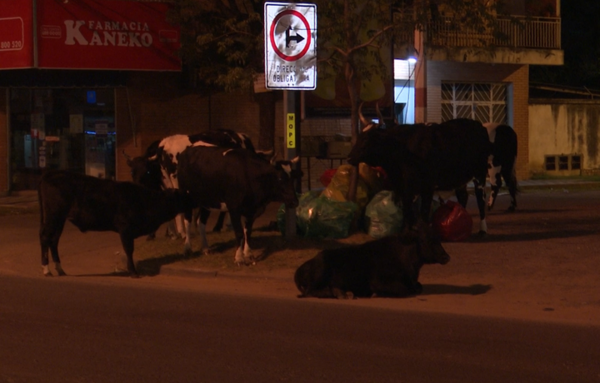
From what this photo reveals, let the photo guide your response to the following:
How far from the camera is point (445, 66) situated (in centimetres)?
2902

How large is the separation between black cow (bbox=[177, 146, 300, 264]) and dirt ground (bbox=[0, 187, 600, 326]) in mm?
704

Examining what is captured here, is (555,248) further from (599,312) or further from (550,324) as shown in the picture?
(550,324)

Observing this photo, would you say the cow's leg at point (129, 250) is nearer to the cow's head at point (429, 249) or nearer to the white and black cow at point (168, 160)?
the white and black cow at point (168, 160)

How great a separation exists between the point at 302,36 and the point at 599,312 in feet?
19.9

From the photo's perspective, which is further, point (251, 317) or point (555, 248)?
point (555, 248)

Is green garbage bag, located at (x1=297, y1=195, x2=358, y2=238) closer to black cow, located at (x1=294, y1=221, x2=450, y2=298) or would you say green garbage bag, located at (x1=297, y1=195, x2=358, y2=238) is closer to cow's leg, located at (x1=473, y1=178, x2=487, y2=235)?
cow's leg, located at (x1=473, y1=178, x2=487, y2=235)

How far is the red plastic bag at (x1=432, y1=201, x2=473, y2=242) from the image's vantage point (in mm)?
13945

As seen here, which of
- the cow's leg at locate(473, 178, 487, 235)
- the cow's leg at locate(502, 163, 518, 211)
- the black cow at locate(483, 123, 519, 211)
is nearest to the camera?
the cow's leg at locate(473, 178, 487, 235)

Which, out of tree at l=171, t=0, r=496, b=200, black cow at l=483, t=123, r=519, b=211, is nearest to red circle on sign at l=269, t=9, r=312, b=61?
tree at l=171, t=0, r=496, b=200

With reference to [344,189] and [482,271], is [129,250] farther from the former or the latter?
[482,271]

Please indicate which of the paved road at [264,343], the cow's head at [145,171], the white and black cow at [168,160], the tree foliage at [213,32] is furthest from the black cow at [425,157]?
the tree foliage at [213,32]

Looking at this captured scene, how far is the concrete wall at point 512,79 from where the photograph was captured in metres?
29.1

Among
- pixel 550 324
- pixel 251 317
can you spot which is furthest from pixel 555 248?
pixel 251 317

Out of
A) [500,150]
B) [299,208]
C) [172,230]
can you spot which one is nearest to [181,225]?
[172,230]
